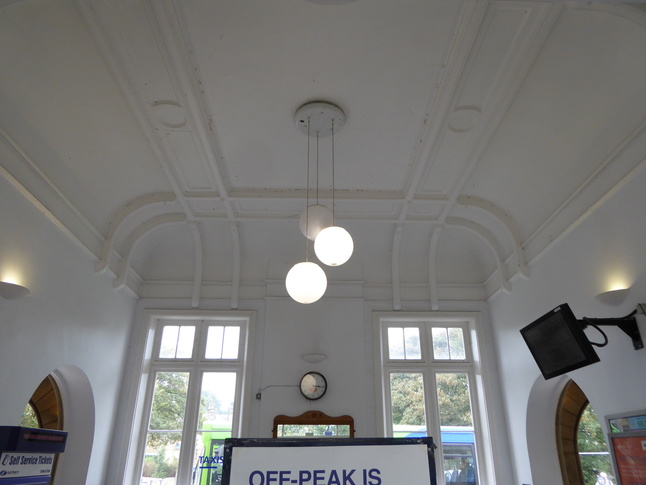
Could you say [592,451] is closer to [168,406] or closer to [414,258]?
[414,258]

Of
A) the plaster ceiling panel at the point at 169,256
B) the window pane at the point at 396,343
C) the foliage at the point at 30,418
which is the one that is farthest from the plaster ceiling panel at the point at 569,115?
the foliage at the point at 30,418

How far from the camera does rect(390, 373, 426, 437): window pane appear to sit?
5.68 meters

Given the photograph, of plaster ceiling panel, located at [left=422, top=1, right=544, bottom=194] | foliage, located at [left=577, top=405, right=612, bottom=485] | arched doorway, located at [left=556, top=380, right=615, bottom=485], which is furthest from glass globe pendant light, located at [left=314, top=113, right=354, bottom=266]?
foliage, located at [left=577, top=405, right=612, bottom=485]

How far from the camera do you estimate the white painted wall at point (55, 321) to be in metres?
3.44

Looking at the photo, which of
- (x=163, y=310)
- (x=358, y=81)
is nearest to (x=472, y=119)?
(x=358, y=81)

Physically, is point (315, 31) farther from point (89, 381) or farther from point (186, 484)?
point (186, 484)

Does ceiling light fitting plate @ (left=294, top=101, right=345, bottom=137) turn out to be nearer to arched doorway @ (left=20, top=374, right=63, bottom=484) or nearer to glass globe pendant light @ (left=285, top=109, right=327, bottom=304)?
glass globe pendant light @ (left=285, top=109, right=327, bottom=304)

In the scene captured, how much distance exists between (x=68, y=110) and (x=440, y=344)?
200 inches

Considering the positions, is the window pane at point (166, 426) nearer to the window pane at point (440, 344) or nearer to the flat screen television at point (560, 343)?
the window pane at point (440, 344)

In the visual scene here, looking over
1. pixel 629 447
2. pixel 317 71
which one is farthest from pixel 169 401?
pixel 629 447

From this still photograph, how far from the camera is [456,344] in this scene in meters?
6.17

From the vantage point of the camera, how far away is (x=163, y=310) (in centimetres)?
596

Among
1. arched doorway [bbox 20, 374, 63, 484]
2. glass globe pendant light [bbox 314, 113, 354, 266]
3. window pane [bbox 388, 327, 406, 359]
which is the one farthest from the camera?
window pane [bbox 388, 327, 406, 359]

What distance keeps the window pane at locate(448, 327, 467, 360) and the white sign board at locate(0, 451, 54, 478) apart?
474cm
